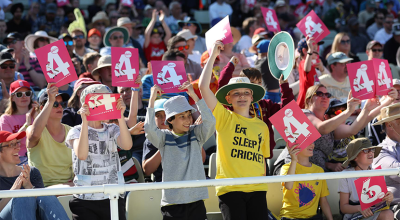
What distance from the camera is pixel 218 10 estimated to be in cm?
1143

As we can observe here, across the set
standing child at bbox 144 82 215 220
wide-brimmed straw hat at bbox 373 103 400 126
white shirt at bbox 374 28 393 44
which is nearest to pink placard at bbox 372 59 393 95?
wide-brimmed straw hat at bbox 373 103 400 126

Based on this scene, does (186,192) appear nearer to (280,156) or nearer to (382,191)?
(280,156)

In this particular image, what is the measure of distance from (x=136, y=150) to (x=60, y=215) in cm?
172

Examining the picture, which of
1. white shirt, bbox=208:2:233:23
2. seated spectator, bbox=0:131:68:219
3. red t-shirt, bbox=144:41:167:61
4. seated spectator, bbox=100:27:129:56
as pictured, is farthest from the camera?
white shirt, bbox=208:2:233:23

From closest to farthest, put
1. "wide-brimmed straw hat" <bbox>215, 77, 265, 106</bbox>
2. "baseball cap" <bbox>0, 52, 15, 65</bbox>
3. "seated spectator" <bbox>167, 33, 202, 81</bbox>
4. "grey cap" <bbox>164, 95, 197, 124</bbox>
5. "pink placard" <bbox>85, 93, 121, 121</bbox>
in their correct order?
"pink placard" <bbox>85, 93, 121, 121</bbox> → "grey cap" <bbox>164, 95, 197, 124</bbox> → "wide-brimmed straw hat" <bbox>215, 77, 265, 106</bbox> → "baseball cap" <bbox>0, 52, 15, 65</bbox> → "seated spectator" <bbox>167, 33, 202, 81</bbox>

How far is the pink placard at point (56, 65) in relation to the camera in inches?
183

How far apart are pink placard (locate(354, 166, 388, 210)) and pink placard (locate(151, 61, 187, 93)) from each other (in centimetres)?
180

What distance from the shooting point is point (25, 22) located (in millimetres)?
9844

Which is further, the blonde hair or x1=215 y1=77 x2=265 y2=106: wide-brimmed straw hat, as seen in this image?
the blonde hair

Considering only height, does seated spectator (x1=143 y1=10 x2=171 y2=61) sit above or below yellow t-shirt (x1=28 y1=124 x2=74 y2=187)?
above

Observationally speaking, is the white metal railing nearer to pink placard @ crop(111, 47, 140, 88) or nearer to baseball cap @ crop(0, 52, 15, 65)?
pink placard @ crop(111, 47, 140, 88)

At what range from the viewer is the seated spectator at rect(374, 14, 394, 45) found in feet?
36.1

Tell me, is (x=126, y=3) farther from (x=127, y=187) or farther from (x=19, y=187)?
(x=127, y=187)

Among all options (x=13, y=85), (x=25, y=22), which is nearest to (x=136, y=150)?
(x=13, y=85)
